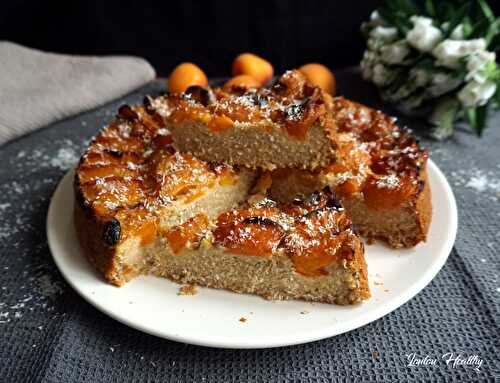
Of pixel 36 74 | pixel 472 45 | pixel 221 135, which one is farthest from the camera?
pixel 36 74

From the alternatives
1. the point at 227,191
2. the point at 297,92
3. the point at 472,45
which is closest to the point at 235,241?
the point at 227,191

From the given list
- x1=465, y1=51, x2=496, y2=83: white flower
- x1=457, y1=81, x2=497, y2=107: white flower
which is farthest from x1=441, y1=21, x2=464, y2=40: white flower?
x1=457, y1=81, x2=497, y2=107: white flower

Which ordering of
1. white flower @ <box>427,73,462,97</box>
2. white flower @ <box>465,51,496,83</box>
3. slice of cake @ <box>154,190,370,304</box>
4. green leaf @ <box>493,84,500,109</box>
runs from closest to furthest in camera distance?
slice of cake @ <box>154,190,370,304</box> → white flower @ <box>465,51,496,83</box> → white flower @ <box>427,73,462,97</box> → green leaf @ <box>493,84,500,109</box>

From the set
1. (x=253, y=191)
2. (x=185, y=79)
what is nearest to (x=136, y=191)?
(x=253, y=191)

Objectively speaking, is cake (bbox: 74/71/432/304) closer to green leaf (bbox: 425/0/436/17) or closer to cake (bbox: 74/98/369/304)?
cake (bbox: 74/98/369/304)

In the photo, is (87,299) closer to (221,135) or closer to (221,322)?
(221,322)

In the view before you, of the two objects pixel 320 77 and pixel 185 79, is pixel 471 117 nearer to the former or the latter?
pixel 320 77
